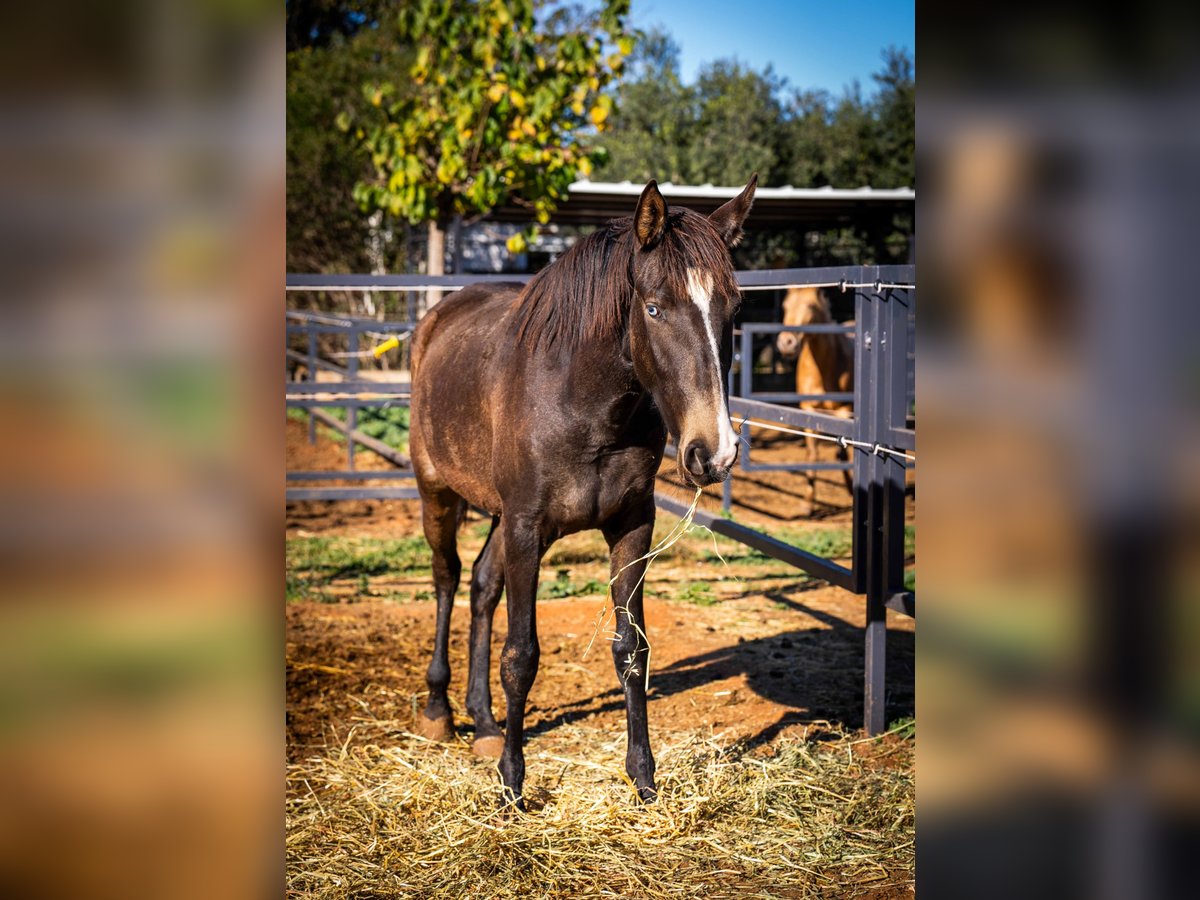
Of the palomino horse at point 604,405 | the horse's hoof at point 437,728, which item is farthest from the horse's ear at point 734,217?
the horse's hoof at point 437,728

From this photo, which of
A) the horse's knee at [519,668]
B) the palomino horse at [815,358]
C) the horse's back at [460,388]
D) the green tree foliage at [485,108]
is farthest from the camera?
the palomino horse at [815,358]

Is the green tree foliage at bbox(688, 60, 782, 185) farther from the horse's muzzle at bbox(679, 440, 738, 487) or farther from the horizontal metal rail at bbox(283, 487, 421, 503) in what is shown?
the horse's muzzle at bbox(679, 440, 738, 487)

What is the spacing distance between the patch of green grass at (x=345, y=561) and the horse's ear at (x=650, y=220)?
12.0ft

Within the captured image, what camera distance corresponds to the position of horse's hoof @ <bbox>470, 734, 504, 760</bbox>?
142 inches

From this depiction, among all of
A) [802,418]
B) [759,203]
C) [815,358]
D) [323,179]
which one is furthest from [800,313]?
[323,179]

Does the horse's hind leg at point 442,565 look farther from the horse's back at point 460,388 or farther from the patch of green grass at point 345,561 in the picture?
the patch of green grass at point 345,561

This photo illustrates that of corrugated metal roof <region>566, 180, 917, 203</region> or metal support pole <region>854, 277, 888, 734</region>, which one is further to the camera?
corrugated metal roof <region>566, 180, 917, 203</region>

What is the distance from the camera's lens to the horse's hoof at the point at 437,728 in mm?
3789

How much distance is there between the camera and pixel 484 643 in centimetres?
389

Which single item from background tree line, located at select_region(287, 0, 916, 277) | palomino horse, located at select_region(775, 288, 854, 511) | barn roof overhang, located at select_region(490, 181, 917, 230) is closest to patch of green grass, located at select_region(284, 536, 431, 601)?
palomino horse, located at select_region(775, 288, 854, 511)

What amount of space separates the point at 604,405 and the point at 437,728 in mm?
1594

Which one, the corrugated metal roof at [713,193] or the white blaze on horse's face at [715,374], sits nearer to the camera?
the white blaze on horse's face at [715,374]

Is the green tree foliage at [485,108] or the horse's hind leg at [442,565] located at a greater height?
the green tree foliage at [485,108]
